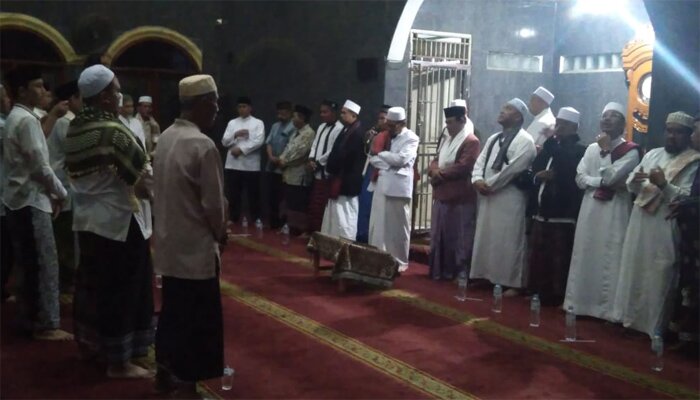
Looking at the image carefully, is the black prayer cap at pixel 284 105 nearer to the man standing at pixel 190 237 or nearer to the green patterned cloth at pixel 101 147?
the green patterned cloth at pixel 101 147

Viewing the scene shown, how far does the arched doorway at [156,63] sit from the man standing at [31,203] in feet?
18.6

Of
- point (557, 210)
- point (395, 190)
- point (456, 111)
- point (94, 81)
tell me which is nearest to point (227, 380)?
point (94, 81)

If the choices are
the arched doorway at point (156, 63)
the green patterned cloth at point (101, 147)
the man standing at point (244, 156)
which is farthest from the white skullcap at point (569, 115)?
the arched doorway at point (156, 63)

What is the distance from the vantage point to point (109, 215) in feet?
11.1

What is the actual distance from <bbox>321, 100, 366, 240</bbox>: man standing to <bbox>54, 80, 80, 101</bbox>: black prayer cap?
3.13 m

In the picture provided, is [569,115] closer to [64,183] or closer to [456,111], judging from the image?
[456,111]

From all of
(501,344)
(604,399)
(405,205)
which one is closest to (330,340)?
(501,344)

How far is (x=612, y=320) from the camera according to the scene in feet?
16.0

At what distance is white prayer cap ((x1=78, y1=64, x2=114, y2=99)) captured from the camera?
11.2 feet

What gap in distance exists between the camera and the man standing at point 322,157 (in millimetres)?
7574

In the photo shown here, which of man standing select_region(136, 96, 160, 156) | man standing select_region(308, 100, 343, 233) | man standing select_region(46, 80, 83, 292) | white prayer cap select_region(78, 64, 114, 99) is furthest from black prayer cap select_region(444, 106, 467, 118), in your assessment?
man standing select_region(136, 96, 160, 156)

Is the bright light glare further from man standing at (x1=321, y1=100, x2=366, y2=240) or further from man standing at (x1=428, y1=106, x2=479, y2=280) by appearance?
man standing at (x1=428, y1=106, x2=479, y2=280)

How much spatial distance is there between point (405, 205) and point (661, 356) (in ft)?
8.63

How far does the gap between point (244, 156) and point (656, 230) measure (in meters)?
5.19
